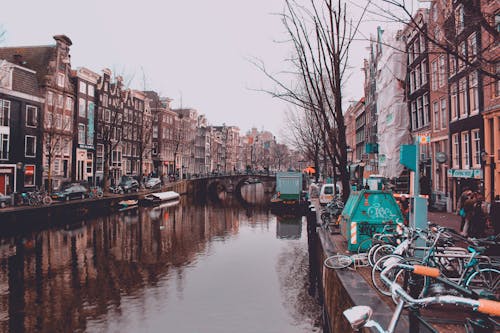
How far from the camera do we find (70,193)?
35.0 m

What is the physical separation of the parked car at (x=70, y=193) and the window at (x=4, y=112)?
780 cm

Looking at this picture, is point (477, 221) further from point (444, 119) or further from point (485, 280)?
point (444, 119)

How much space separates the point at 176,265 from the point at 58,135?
3020 centimetres

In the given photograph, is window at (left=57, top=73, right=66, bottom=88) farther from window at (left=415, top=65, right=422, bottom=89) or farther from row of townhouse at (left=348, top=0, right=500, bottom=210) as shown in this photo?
window at (left=415, top=65, right=422, bottom=89)

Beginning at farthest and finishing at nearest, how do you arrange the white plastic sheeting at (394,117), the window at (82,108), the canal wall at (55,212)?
the window at (82,108)
the canal wall at (55,212)
the white plastic sheeting at (394,117)

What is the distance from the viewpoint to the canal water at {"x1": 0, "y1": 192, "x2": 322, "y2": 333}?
1148 centimetres

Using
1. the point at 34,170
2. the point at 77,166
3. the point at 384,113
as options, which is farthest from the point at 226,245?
the point at 77,166

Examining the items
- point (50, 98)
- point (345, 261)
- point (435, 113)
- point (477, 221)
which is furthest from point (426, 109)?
point (50, 98)

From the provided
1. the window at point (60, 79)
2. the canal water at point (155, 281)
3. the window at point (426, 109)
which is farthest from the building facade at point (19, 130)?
the window at point (426, 109)

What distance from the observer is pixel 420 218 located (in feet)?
31.1

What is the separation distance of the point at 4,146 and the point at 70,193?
7441 mm

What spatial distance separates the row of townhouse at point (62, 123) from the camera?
3616 centimetres

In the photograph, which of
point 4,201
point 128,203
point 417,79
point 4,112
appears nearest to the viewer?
point 4,201

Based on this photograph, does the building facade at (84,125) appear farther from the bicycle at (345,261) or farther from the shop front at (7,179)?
the bicycle at (345,261)
